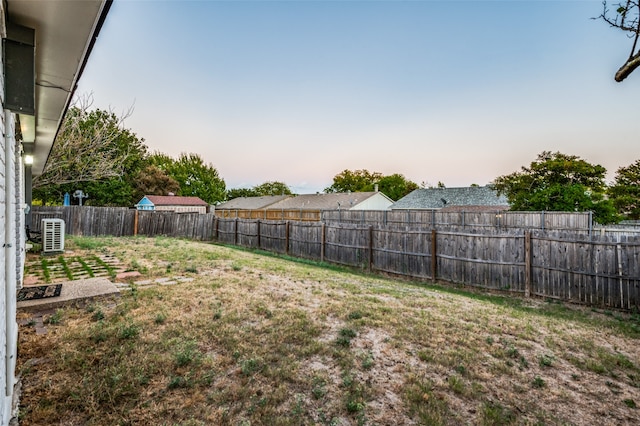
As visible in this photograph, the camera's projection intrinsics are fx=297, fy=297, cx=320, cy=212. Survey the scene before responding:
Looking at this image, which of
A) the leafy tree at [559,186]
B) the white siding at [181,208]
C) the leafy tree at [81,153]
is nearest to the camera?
the leafy tree at [81,153]

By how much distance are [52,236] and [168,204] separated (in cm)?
2348

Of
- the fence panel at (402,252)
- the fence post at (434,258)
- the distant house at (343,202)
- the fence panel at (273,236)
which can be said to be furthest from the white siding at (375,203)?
the fence post at (434,258)

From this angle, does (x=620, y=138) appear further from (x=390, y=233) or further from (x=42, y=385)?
(x=42, y=385)

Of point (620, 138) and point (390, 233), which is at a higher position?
point (620, 138)

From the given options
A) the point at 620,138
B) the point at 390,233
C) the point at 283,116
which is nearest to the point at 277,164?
the point at 283,116

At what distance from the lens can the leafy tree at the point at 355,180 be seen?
56.5 m

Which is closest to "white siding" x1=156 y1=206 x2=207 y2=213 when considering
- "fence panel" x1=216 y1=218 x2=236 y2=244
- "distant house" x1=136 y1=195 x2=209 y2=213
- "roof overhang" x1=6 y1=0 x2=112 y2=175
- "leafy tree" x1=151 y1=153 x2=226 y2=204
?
"distant house" x1=136 y1=195 x2=209 y2=213

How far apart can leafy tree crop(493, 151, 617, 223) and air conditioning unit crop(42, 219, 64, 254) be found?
20296mm

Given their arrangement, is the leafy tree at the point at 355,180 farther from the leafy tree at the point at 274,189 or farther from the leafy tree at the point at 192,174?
the leafy tree at the point at 192,174

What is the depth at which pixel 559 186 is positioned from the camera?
15.4 metres

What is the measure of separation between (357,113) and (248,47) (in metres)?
6.61

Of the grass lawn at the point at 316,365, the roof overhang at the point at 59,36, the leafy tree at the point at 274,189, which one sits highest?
the leafy tree at the point at 274,189

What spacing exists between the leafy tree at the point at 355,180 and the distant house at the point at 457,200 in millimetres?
26035

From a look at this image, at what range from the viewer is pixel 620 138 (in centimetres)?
1184
